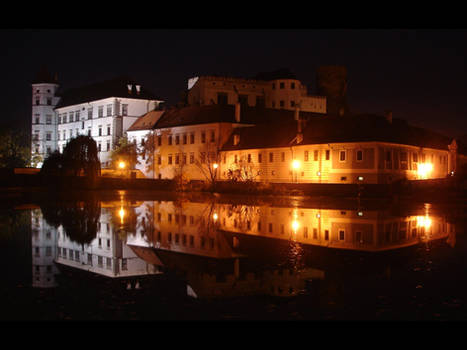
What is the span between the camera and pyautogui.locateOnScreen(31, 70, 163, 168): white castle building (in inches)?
3553

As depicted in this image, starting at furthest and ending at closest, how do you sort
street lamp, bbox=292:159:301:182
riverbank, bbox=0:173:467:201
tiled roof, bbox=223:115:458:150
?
street lamp, bbox=292:159:301:182, tiled roof, bbox=223:115:458:150, riverbank, bbox=0:173:467:201

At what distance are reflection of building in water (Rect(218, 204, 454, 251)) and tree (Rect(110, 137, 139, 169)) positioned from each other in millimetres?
55224

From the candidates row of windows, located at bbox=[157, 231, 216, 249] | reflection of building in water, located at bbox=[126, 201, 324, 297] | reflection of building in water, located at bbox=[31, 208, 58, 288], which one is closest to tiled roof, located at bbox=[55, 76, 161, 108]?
reflection of building in water, located at bbox=[31, 208, 58, 288]

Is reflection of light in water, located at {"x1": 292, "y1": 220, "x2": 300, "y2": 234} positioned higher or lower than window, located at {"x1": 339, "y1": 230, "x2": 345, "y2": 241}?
higher

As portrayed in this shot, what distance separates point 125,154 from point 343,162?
39.1 m

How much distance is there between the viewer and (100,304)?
29.6 feet

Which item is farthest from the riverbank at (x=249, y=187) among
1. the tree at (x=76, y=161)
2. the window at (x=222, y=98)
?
the window at (x=222, y=98)

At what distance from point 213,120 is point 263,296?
61027 mm

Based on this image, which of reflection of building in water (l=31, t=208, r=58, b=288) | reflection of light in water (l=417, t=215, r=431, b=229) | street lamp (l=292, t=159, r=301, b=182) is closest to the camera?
reflection of building in water (l=31, t=208, r=58, b=288)

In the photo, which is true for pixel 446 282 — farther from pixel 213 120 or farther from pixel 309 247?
pixel 213 120

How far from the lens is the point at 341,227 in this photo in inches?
821

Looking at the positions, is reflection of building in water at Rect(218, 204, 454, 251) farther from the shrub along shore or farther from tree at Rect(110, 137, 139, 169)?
tree at Rect(110, 137, 139, 169)

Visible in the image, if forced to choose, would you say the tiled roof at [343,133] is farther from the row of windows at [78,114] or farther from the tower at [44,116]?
the tower at [44,116]

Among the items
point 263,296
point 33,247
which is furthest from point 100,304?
point 33,247
